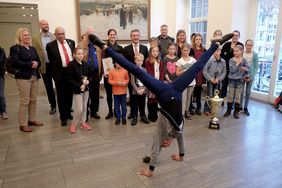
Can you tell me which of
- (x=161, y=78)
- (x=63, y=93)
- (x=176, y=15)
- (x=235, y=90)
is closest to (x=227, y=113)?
(x=235, y=90)

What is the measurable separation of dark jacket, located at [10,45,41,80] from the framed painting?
2.82 metres

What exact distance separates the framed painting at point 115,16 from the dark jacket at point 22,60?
2820 millimetres

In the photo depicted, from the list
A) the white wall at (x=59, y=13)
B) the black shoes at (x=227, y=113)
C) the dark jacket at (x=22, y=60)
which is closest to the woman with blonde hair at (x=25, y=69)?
the dark jacket at (x=22, y=60)

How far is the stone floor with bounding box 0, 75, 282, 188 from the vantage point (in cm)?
225

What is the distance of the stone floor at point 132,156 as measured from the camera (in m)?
2.25

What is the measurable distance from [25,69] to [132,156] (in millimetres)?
1845

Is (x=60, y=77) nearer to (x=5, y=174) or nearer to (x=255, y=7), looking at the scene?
(x=5, y=174)

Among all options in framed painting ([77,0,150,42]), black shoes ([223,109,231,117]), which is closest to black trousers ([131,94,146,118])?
black shoes ([223,109,231,117])

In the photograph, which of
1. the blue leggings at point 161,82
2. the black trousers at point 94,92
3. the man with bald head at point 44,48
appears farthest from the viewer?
the man with bald head at point 44,48

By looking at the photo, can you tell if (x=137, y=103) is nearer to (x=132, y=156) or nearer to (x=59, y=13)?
(x=132, y=156)

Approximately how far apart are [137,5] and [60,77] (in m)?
3.66

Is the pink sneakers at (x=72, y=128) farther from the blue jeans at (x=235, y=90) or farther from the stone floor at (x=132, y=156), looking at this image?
the blue jeans at (x=235, y=90)

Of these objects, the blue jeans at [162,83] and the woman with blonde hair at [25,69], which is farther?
the woman with blonde hair at [25,69]

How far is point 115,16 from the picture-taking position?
6141 mm
